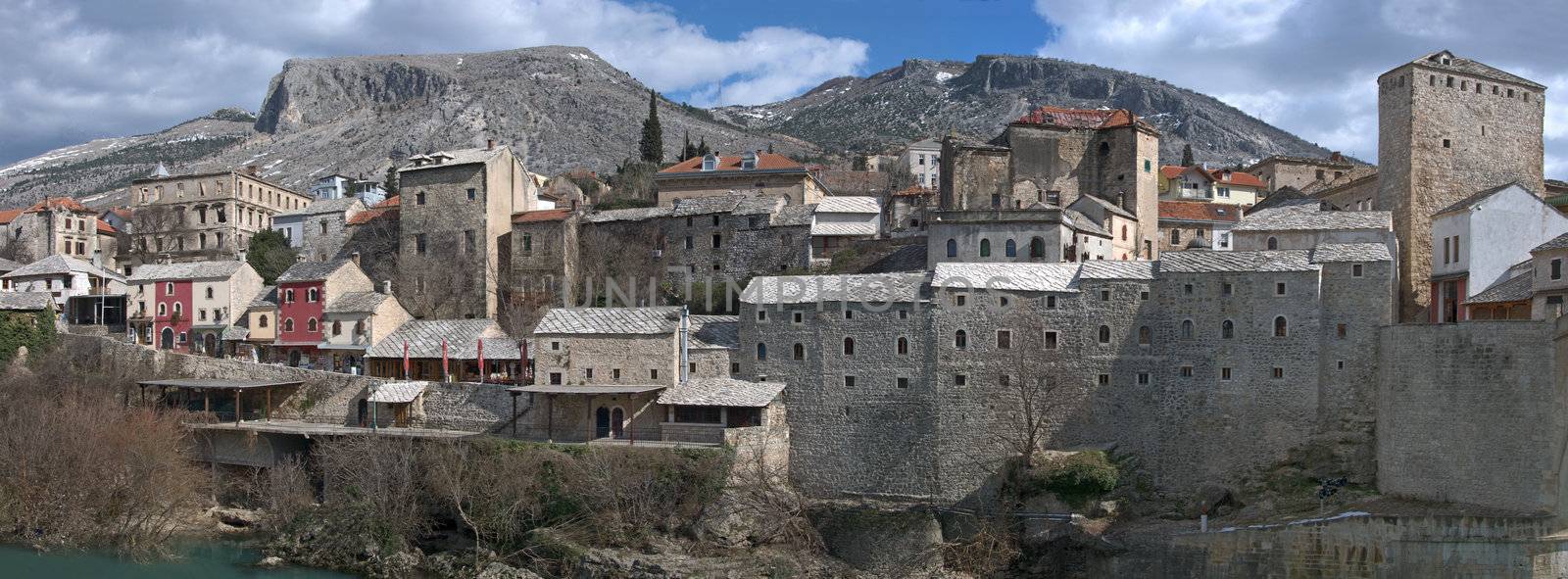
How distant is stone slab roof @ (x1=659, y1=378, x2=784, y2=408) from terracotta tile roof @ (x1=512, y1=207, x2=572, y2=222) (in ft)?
43.6

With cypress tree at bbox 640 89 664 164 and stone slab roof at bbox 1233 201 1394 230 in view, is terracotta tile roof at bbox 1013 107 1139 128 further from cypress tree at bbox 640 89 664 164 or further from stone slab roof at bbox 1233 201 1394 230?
cypress tree at bbox 640 89 664 164

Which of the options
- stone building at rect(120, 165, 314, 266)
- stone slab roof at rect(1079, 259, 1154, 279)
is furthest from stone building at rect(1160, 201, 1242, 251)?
stone building at rect(120, 165, 314, 266)

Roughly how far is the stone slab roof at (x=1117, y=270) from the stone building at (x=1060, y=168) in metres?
9.42

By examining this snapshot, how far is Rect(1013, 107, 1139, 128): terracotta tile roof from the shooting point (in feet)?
150

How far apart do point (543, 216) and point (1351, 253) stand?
3013 centimetres

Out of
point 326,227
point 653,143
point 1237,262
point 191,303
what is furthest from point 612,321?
point 653,143

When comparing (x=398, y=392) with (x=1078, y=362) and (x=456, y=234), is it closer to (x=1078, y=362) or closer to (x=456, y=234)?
(x=456, y=234)

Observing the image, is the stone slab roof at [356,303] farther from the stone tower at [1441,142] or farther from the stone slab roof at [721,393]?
the stone tower at [1441,142]

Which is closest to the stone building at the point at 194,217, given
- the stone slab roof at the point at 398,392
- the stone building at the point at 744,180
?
the stone slab roof at the point at 398,392

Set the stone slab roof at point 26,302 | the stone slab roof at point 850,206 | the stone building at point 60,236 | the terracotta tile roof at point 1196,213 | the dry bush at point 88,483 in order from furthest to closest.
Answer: the stone building at point 60,236 → the terracotta tile roof at point 1196,213 → the stone slab roof at point 26,302 → the stone slab roof at point 850,206 → the dry bush at point 88,483

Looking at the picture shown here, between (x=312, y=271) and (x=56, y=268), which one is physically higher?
(x=56, y=268)

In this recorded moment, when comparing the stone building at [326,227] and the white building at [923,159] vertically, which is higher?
the white building at [923,159]

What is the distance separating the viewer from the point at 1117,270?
3472 cm

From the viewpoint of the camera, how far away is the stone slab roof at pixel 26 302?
151 feet
